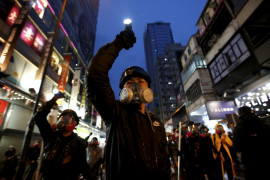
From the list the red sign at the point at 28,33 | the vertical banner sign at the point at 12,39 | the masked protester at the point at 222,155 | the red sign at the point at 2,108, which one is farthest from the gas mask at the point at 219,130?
the red sign at the point at 28,33

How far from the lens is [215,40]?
15859mm

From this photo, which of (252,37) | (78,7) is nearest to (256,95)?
(252,37)

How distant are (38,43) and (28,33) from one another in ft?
4.57

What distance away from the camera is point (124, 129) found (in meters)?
1.50

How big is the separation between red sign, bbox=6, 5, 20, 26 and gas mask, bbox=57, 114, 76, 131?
1142 cm

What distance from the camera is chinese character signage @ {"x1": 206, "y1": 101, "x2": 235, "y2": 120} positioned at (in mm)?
13320

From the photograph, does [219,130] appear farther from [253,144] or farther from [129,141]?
[129,141]

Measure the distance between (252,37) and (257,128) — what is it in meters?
11.6

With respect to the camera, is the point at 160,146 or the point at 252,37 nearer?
the point at 160,146

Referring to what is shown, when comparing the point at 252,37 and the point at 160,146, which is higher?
the point at 252,37

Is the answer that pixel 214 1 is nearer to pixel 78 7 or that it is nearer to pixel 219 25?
pixel 219 25

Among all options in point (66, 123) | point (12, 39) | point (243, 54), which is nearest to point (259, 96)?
point (243, 54)

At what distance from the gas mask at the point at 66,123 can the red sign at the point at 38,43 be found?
43.1ft

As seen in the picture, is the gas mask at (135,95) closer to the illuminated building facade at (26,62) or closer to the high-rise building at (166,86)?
the illuminated building facade at (26,62)
